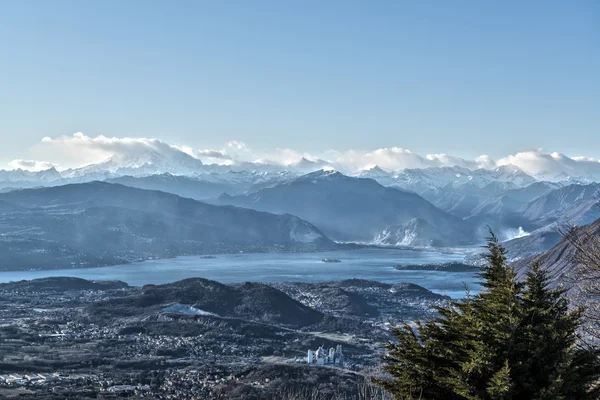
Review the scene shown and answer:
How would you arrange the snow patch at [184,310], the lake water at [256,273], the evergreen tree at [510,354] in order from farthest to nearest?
1. the lake water at [256,273]
2. the snow patch at [184,310]
3. the evergreen tree at [510,354]

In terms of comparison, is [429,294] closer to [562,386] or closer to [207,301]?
[207,301]

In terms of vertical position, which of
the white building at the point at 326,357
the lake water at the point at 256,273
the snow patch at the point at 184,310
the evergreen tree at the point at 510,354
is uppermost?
the evergreen tree at the point at 510,354

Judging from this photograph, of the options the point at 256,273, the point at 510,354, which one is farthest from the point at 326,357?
the point at 256,273

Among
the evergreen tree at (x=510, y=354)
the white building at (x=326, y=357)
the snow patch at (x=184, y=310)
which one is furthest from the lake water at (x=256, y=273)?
the evergreen tree at (x=510, y=354)

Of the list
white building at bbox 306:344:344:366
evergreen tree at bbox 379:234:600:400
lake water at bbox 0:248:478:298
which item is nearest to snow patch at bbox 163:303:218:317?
white building at bbox 306:344:344:366

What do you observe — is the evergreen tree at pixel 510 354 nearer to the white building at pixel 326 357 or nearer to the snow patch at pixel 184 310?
the white building at pixel 326 357

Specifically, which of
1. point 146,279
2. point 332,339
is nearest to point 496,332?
point 332,339

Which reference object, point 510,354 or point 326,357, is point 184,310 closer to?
point 326,357
